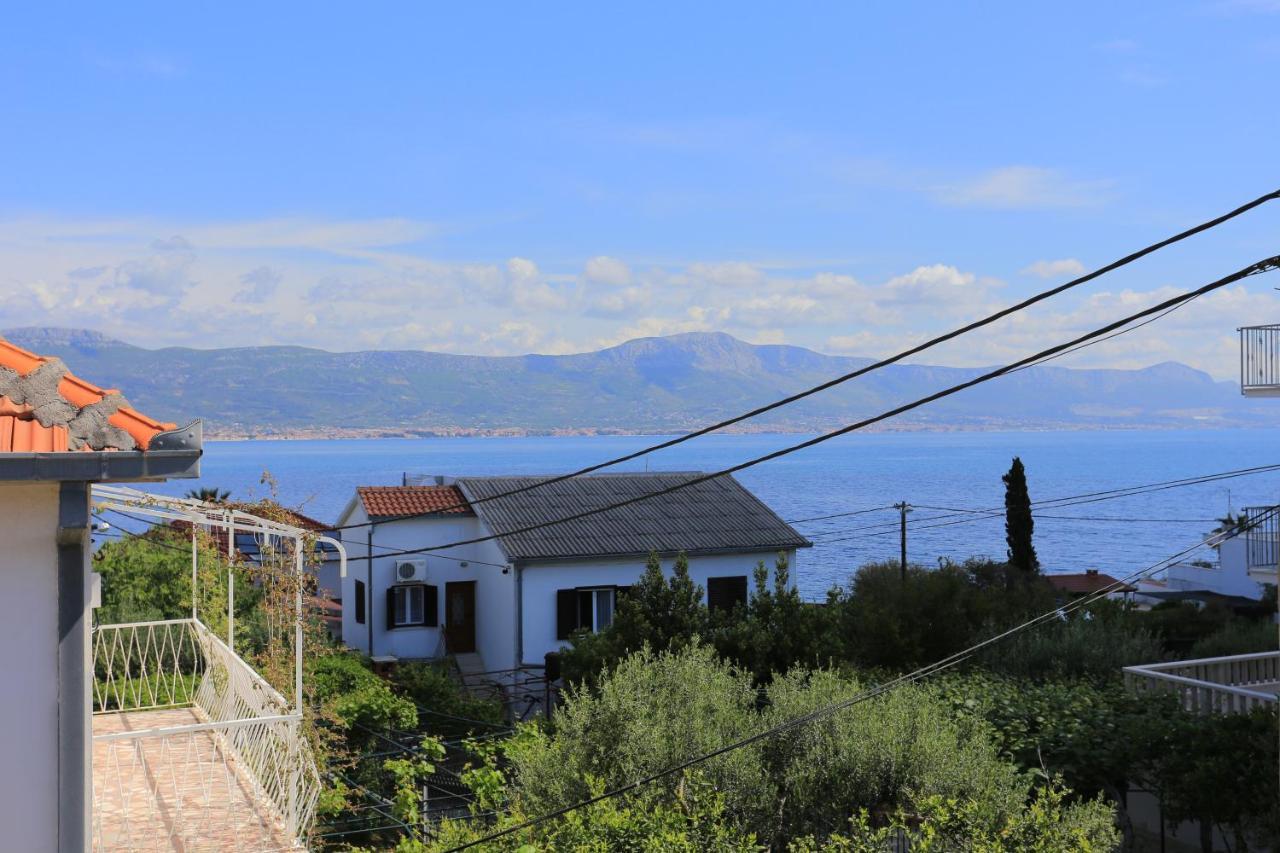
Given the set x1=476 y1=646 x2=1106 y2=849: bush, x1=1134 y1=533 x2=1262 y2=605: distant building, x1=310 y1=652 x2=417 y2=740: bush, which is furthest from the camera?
x1=1134 y1=533 x2=1262 y2=605: distant building

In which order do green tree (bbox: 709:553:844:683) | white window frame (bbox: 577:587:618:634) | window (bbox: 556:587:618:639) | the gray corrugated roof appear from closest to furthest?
green tree (bbox: 709:553:844:683) → window (bbox: 556:587:618:639) → white window frame (bbox: 577:587:618:634) → the gray corrugated roof

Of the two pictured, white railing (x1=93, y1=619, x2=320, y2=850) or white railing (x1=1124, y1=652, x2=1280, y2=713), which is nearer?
white railing (x1=93, y1=619, x2=320, y2=850)

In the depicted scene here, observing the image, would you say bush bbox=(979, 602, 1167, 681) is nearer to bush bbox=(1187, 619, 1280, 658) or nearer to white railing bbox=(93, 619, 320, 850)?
bush bbox=(1187, 619, 1280, 658)

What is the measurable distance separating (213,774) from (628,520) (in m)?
22.9

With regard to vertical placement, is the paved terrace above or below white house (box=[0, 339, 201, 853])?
below

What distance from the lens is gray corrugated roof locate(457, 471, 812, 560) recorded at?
30.2 metres

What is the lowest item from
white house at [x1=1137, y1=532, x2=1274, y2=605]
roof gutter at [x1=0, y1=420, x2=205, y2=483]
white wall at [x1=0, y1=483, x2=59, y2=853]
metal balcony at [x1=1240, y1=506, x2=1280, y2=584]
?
white house at [x1=1137, y1=532, x2=1274, y2=605]

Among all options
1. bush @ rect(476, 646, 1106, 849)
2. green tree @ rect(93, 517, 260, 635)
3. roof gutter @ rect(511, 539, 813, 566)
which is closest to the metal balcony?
roof gutter @ rect(511, 539, 813, 566)

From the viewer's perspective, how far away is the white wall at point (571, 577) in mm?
29141

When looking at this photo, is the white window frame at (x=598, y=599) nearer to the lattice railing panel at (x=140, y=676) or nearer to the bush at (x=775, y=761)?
the lattice railing panel at (x=140, y=676)

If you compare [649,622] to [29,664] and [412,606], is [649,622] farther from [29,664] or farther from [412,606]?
[29,664]

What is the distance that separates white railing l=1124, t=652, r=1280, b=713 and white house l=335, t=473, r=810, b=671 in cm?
1421

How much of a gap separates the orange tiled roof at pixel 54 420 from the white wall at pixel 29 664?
0.25 metres

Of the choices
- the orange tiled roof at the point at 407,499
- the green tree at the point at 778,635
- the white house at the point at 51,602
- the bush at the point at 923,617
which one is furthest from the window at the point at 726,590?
the white house at the point at 51,602
